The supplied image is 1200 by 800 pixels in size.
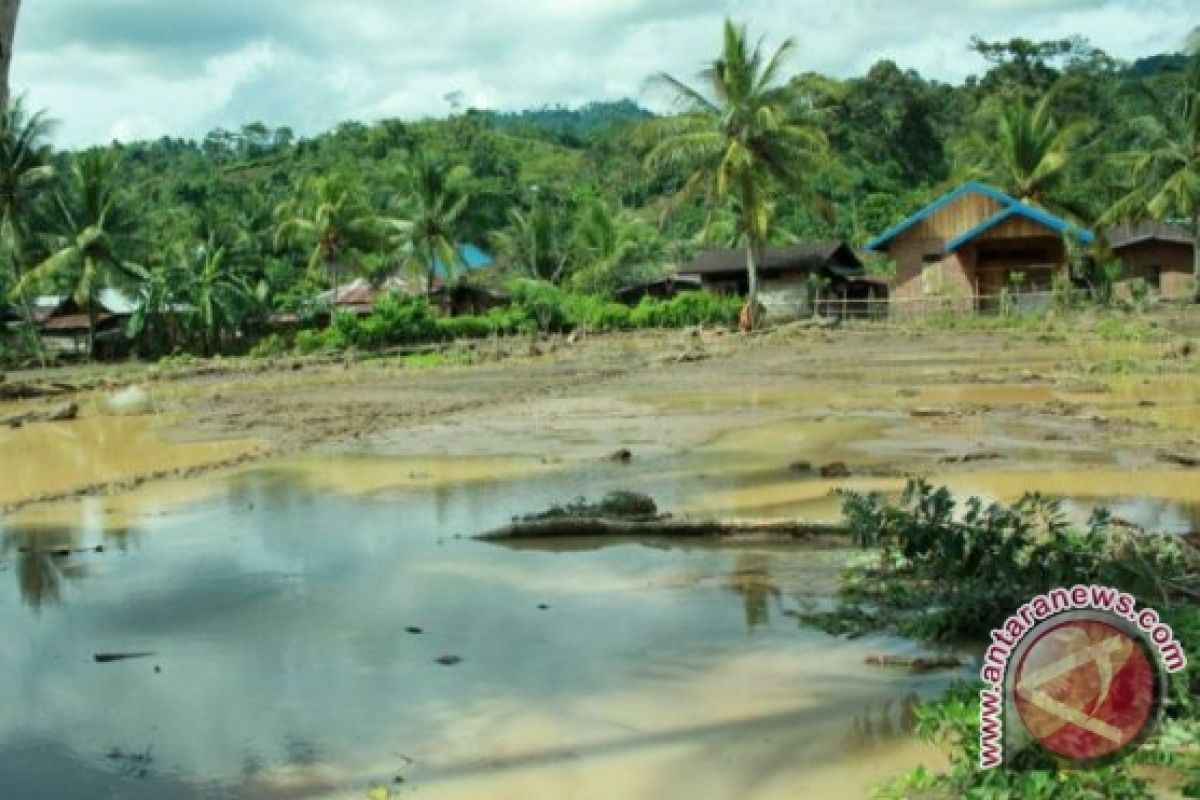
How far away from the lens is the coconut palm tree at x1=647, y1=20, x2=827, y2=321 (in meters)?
41.1

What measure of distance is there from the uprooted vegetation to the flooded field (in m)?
0.33

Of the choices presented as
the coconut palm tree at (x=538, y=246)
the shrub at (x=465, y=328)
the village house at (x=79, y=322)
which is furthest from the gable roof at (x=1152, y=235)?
the village house at (x=79, y=322)

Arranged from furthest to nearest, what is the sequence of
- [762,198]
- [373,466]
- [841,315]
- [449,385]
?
[841,315]
[762,198]
[449,385]
[373,466]

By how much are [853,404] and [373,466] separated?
840cm

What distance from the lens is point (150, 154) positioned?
108125 mm

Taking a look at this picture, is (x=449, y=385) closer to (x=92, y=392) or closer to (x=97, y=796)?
(x=92, y=392)

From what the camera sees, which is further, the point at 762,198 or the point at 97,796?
the point at 762,198

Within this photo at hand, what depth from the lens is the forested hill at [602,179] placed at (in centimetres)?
4809

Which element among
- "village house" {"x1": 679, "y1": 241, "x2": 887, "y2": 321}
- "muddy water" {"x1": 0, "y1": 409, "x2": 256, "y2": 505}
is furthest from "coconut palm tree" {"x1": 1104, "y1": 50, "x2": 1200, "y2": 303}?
"muddy water" {"x1": 0, "y1": 409, "x2": 256, "y2": 505}

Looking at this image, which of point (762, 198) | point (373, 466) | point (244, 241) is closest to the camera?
point (373, 466)

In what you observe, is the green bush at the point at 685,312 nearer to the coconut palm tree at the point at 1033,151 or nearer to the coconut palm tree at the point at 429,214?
the coconut palm tree at the point at 429,214

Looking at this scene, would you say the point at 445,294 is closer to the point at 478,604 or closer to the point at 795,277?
the point at 795,277

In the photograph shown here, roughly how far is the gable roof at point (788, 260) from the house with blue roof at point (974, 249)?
Result: 287 centimetres

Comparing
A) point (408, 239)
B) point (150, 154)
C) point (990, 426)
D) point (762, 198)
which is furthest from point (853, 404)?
point (150, 154)
